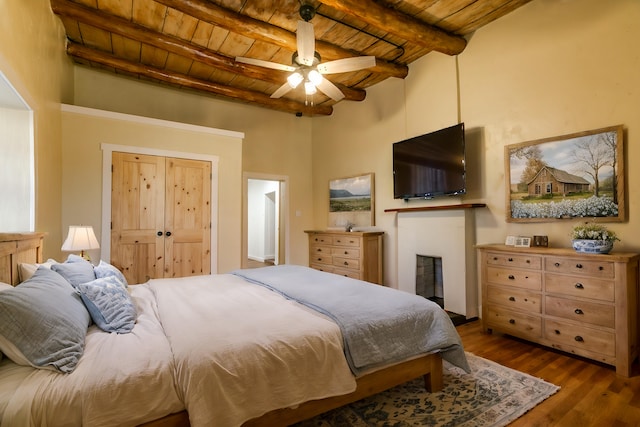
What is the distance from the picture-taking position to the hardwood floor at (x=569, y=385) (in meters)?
1.76

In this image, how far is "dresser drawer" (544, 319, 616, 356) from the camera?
229 cm

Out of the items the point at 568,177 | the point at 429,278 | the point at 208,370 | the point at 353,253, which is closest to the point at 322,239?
the point at 353,253

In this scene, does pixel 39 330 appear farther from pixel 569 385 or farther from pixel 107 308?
pixel 569 385

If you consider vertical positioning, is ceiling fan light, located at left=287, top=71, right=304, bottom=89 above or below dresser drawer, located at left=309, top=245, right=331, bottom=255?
above

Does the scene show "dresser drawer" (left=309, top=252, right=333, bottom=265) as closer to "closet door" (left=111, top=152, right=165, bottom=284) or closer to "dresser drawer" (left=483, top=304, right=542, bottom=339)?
"closet door" (left=111, top=152, right=165, bottom=284)

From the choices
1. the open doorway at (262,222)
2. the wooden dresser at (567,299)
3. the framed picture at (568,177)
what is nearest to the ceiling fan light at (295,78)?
the framed picture at (568,177)

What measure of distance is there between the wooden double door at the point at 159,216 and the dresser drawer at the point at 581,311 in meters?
3.95

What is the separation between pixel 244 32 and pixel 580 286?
386cm

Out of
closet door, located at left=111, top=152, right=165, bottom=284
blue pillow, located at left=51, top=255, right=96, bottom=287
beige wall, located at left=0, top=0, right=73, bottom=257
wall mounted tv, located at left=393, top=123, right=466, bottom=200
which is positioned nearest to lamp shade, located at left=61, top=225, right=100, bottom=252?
beige wall, located at left=0, top=0, right=73, bottom=257

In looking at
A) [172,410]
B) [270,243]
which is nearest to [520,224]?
[172,410]

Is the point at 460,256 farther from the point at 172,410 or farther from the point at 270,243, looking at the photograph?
the point at 270,243

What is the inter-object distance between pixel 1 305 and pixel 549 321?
3469mm

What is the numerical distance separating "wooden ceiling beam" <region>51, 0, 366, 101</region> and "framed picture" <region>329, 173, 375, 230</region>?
6.47 feet

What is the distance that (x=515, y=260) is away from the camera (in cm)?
284
